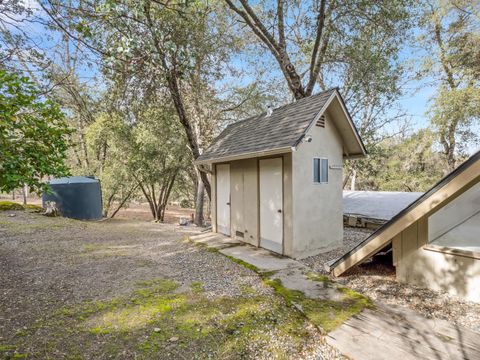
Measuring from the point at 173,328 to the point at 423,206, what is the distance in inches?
163

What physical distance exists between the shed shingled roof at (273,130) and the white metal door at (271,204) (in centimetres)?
56

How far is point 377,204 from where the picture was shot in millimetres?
10961

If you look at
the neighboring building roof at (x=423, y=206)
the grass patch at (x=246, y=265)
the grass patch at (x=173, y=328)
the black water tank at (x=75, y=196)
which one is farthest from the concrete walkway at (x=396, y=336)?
the black water tank at (x=75, y=196)

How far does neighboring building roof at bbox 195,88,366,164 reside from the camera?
614cm

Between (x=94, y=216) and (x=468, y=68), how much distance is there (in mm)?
20935

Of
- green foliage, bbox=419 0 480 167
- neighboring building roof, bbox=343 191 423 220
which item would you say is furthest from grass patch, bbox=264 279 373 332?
green foliage, bbox=419 0 480 167

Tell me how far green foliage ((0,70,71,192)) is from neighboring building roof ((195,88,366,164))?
4.15 meters

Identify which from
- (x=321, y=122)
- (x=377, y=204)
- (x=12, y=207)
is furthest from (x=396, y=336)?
(x=12, y=207)

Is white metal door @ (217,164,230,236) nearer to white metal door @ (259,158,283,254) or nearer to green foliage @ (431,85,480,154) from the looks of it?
white metal door @ (259,158,283,254)

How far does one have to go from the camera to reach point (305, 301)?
4.14 metres

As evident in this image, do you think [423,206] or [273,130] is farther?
[273,130]

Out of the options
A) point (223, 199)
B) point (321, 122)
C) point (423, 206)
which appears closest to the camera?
point (423, 206)

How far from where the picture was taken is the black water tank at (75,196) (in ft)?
41.4

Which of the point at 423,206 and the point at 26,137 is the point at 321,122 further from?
the point at 26,137
